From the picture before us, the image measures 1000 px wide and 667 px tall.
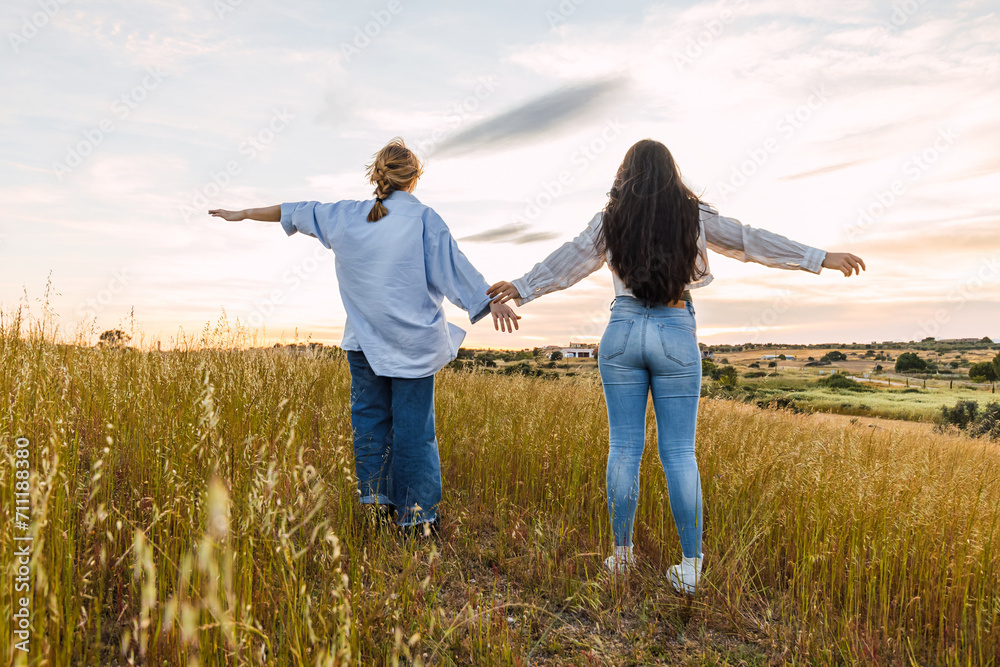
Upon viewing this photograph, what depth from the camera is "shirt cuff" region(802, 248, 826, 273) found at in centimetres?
271

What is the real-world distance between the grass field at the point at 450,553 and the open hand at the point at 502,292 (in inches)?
46.7

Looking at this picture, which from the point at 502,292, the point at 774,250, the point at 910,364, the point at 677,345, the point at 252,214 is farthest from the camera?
the point at 910,364

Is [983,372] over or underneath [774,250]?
underneath

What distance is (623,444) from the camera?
8.59 feet

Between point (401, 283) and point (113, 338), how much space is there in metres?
4.40

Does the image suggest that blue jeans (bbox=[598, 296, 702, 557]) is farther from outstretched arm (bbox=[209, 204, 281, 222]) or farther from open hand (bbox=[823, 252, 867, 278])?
outstretched arm (bbox=[209, 204, 281, 222])

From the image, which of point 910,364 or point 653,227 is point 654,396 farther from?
point 910,364

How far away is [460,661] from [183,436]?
169 centimetres

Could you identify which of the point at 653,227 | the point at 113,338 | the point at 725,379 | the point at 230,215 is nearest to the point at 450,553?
the point at 653,227

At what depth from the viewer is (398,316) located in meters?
3.19

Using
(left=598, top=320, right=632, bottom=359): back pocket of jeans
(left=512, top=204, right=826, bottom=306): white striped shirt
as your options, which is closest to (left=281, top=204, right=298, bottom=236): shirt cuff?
(left=512, top=204, right=826, bottom=306): white striped shirt

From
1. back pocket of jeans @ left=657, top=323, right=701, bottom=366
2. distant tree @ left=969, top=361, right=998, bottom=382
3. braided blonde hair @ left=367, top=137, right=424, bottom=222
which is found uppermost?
braided blonde hair @ left=367, top=137, right=424, bottom=222

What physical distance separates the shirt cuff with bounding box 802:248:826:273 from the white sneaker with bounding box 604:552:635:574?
5.46 feet

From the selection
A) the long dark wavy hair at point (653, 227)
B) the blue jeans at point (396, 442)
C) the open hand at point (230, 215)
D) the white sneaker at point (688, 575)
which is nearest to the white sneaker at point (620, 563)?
the white sneaker at point (688, 575)
